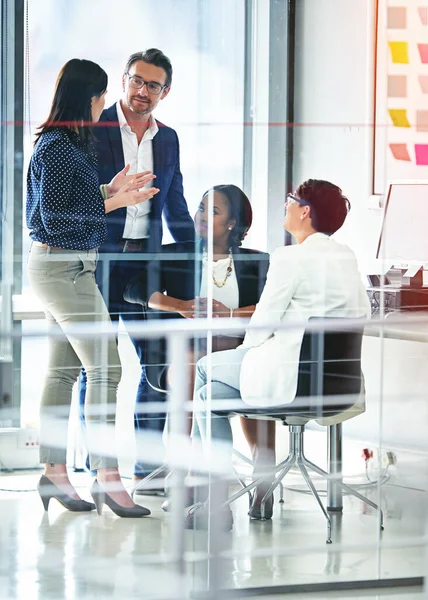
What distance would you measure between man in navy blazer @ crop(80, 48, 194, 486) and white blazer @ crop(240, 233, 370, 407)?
28 centimetres

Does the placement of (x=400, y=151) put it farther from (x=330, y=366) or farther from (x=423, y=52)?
(x=330, y=366)

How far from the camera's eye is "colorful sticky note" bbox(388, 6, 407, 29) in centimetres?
326

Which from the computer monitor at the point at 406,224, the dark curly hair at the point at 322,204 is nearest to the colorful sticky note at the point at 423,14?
the computer monitor at the point at 406,224

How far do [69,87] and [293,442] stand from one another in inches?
44.8

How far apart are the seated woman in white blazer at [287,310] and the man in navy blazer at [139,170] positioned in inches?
9.0

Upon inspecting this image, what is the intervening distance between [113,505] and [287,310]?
0.69 metres

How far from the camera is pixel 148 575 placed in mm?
2791

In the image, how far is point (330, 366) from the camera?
3074 millimetres

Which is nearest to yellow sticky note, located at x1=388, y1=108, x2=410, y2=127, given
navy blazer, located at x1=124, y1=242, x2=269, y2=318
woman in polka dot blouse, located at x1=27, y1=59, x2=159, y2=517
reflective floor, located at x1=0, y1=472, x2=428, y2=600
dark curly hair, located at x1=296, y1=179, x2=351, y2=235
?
dark curly hair, located at x1=296, y1=179, x2=351, y2=235

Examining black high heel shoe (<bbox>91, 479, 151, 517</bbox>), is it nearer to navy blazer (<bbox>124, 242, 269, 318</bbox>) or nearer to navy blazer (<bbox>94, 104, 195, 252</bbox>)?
navy blazer (<bbox>124, 242, 269, 318</bbox>)

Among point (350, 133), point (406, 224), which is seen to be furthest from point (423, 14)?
point (406, 224)

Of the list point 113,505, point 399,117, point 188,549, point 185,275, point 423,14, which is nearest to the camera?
point 188,549

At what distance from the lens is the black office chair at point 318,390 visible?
3053mm

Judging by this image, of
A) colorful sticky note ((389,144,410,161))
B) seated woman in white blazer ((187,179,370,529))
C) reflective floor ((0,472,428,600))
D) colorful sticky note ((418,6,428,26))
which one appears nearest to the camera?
reflective floor ((0,472,428,600))
